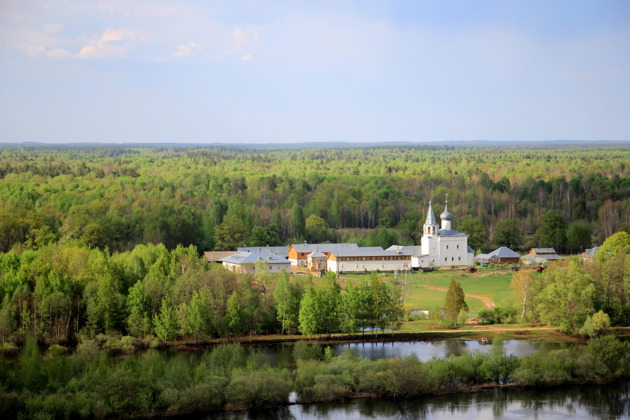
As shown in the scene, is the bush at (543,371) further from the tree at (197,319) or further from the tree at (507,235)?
the tree at (507,235)

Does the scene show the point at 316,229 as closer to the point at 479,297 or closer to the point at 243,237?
the point at 243,237

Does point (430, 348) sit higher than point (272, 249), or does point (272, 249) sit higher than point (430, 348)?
point (272, 249)

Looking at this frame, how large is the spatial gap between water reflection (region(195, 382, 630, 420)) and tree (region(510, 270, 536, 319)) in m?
12.2

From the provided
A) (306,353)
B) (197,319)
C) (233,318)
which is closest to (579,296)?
(306,353)

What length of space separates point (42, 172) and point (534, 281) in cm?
7285

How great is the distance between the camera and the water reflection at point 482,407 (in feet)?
98.0

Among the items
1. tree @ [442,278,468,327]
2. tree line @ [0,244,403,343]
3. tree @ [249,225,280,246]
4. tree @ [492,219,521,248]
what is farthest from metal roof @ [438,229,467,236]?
tree line @ [0,244,403,343]

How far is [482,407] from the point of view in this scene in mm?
30609

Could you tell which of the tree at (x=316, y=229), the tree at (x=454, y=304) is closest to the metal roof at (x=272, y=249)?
the tree at (x=316, y=229)

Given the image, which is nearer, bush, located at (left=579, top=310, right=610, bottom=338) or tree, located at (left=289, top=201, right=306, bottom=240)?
bush, located at (left=579, top=310, right=610, bottom=338)

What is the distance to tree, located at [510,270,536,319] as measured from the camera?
1762 inches

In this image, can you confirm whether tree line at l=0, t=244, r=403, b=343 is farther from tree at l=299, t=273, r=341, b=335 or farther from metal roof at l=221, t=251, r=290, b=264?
metal roof at l=221, t=251, r=290, b=264

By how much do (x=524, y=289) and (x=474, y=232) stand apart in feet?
92.0

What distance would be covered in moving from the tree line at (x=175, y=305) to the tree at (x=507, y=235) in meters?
34.8
